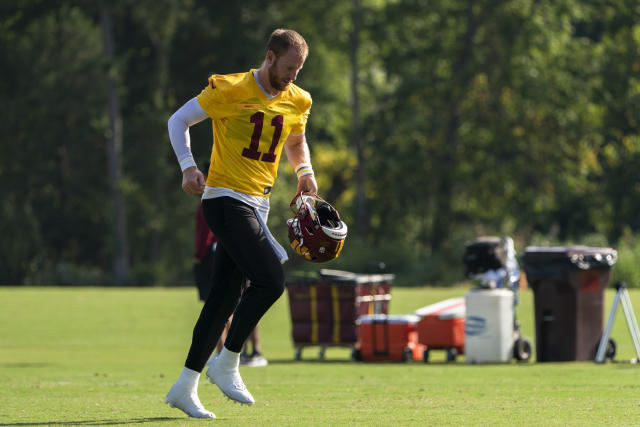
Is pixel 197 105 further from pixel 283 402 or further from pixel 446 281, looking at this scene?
pixel 446 281

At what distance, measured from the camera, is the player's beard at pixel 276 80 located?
7043 millimetres

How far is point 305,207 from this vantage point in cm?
721

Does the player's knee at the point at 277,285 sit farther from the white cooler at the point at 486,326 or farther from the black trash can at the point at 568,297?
the black trash can at the point at 568,297

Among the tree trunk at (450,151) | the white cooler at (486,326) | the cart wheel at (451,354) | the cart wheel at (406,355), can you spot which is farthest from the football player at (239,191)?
the tree trunk at (450,151)

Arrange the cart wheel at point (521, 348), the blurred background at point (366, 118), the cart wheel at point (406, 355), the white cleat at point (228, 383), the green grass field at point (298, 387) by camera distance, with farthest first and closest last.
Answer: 1. the blurred background at point (366, 118)
2. the cart wheel at point (406, 355)
3. the cart wheel at point (521, 348)
4. the green grass field at point (298, 387)
5. the white cleat at point (228, 383)

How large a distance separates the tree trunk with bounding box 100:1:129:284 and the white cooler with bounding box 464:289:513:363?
29.4 meters

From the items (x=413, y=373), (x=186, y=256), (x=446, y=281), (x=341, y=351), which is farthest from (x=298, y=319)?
(x=186, y=256)

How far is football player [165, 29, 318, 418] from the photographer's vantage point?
23.1ft

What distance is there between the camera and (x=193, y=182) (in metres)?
6.78

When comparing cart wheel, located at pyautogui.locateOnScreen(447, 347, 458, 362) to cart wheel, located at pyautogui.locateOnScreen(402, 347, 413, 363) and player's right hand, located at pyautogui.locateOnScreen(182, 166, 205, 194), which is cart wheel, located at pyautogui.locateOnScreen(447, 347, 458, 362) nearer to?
cart wheel, located at pyautogui.locateOnScreen(402, 347, 413, 363)

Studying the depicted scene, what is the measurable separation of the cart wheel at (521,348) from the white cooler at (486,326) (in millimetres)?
223

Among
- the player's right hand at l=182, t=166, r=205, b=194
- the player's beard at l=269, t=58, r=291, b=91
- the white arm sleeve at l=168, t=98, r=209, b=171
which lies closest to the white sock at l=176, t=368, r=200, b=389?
the player's right hand at l=182, t=166, r=205, b=194

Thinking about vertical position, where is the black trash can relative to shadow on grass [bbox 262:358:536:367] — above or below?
above

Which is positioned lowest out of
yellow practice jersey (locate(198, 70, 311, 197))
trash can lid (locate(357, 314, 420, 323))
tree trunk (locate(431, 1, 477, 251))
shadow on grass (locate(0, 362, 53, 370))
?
shadow on grass (locate(0, 362, 53, 370))
